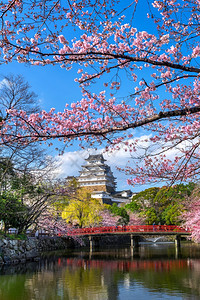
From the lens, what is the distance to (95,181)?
5084 cm

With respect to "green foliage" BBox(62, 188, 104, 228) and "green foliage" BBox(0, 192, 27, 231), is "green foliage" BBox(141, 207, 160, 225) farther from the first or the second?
"green foliage" BBox(0, 192, 27, 231)

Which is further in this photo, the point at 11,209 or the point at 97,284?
the point at 11,209

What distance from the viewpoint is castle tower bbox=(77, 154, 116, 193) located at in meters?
50.5

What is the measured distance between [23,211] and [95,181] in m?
38.1

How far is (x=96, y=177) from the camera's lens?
167 feet

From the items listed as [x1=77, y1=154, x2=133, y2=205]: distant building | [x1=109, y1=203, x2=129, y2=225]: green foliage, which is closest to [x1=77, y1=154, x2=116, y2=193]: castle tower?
[x1=77, y1=154, x2=133, y2=205]: distant building

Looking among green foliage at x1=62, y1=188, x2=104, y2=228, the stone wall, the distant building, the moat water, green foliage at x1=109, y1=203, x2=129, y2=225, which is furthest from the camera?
the distant building

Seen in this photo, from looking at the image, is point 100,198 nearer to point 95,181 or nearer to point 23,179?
point 95,181

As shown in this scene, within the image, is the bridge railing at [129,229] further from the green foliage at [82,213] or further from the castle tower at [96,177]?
the castle tower at [96,177]

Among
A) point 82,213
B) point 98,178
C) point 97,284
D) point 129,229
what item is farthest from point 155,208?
point 98,178

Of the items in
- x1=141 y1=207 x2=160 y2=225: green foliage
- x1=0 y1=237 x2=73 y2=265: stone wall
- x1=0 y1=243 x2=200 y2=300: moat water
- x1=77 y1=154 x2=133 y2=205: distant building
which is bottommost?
x1=0 y1=243 x2=200 y2=300: moat water

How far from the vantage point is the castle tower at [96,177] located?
50463mm

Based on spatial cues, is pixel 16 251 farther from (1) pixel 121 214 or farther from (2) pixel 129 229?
(1) pixel 121 214

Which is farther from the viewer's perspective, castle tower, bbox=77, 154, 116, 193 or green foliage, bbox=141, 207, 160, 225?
castle tower, bbox=77, 154, 116, 193
